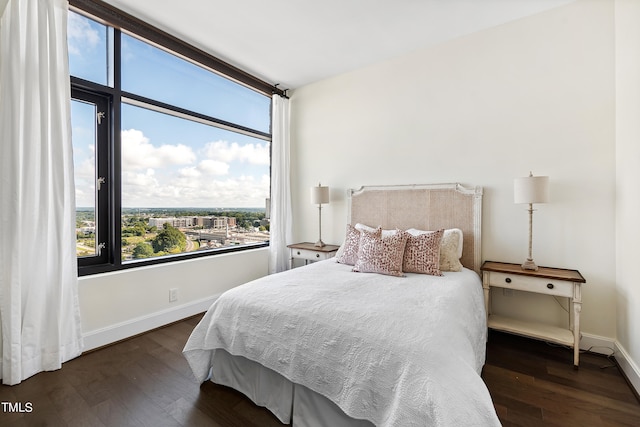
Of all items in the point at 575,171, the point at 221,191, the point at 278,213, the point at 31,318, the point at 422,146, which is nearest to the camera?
the point at 31,318

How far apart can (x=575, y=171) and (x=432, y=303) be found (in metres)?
1.86

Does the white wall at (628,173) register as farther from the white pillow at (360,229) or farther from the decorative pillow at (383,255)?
the white pillow at (360,229)

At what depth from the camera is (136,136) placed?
272 centimetres

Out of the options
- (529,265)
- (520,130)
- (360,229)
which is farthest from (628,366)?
(360,229)

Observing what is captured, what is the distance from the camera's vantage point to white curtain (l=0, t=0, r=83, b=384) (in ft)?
6.09

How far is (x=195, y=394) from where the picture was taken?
1.76 metres

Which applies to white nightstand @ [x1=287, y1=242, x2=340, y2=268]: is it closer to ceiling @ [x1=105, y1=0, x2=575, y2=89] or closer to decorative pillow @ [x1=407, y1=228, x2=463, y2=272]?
decorative pillow @ [x1=407, y1=228, x2=463, y2=272]

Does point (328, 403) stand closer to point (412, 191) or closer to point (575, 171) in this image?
point (412, 191)

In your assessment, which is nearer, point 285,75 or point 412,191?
point 412,191

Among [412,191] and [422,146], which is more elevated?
[422,146]

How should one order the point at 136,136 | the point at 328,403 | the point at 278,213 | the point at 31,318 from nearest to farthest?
the point at 328,403 < the point at 31,318 < the point at 136,136 < the point at 278,213

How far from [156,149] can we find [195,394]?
7.52 feet

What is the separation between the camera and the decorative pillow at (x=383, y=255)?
2.29 m

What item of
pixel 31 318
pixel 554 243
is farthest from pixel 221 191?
pixel 554 243
